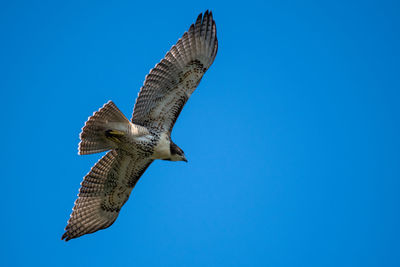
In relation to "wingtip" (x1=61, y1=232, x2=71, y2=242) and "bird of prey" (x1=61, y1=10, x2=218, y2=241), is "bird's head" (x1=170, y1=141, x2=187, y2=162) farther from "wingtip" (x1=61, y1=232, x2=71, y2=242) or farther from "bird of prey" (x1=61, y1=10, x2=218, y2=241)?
"wingtip" (x1=61, y1=232, x2=71, y2=242)

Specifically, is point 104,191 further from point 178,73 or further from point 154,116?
point 178,73

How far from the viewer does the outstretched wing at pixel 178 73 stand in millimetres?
8766

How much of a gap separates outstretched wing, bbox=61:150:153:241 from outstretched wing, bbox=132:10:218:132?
0.77 metres

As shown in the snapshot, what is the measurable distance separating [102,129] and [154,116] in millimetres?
918

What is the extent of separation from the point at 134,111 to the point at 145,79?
0.55 metres

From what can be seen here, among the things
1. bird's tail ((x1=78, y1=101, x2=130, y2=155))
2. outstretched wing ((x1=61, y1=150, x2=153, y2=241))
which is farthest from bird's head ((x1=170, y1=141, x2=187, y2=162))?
bird's tail ((x1=78, y1=101, x2=130, y2=155))

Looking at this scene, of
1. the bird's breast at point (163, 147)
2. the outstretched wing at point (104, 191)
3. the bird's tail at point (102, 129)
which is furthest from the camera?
the outstretched wing at point (104, 191)

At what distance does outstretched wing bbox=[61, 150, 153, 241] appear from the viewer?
9.33 m

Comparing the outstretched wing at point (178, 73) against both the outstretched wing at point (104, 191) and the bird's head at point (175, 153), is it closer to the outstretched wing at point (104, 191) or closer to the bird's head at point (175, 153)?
the bird's head at point (175, 153)

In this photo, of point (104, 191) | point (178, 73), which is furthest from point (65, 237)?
point (178, 73)

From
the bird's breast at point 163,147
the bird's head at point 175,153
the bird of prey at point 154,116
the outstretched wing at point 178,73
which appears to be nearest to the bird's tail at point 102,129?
the bird of prey at point 154,116

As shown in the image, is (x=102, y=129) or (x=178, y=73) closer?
(x=102, y=129)

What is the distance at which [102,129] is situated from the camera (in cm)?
848

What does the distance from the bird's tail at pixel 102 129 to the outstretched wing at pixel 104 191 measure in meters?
0.62
